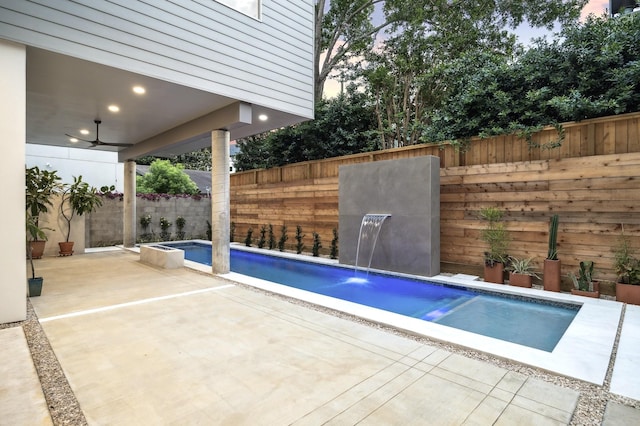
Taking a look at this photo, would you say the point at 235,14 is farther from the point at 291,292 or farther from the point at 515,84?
the point at 515,84

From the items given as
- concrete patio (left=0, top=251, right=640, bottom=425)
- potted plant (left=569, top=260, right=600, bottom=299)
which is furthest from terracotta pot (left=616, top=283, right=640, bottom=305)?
concrete patio (left=0, top=251, right=640, bottom=425)

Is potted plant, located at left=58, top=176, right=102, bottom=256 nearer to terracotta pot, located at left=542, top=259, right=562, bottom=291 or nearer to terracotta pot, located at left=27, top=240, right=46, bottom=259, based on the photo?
terracotta pot, located at left=27, top=240, right=46, bottom=259

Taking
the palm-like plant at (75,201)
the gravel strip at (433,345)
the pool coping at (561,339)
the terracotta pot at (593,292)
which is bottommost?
the gravel strip at (433,345)

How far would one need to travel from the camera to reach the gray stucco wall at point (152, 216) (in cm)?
1063

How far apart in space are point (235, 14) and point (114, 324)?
190 inches

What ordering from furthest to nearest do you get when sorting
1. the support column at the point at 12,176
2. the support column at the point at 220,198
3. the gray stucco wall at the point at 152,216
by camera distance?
the gray stucco wall at the point at 152,216, the support column at the point at 220,198, the support column at the point at 12,176

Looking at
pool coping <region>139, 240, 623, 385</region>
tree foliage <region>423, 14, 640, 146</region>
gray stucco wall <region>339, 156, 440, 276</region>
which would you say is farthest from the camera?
gray stucco wall <region>339, 156, 440, 276</region>

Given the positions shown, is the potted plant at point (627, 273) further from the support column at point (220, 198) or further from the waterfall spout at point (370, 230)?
the support column at point (220, 198)

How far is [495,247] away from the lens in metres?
5.60

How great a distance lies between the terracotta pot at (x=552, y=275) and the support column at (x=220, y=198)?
5364mm

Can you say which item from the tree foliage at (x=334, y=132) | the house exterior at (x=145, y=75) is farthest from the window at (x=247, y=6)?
the tree foliage at (x=334, y=132)

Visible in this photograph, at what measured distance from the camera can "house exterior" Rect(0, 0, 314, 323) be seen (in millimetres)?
3723

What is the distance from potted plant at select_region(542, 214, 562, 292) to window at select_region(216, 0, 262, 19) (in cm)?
585

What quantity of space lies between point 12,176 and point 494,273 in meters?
6.75
